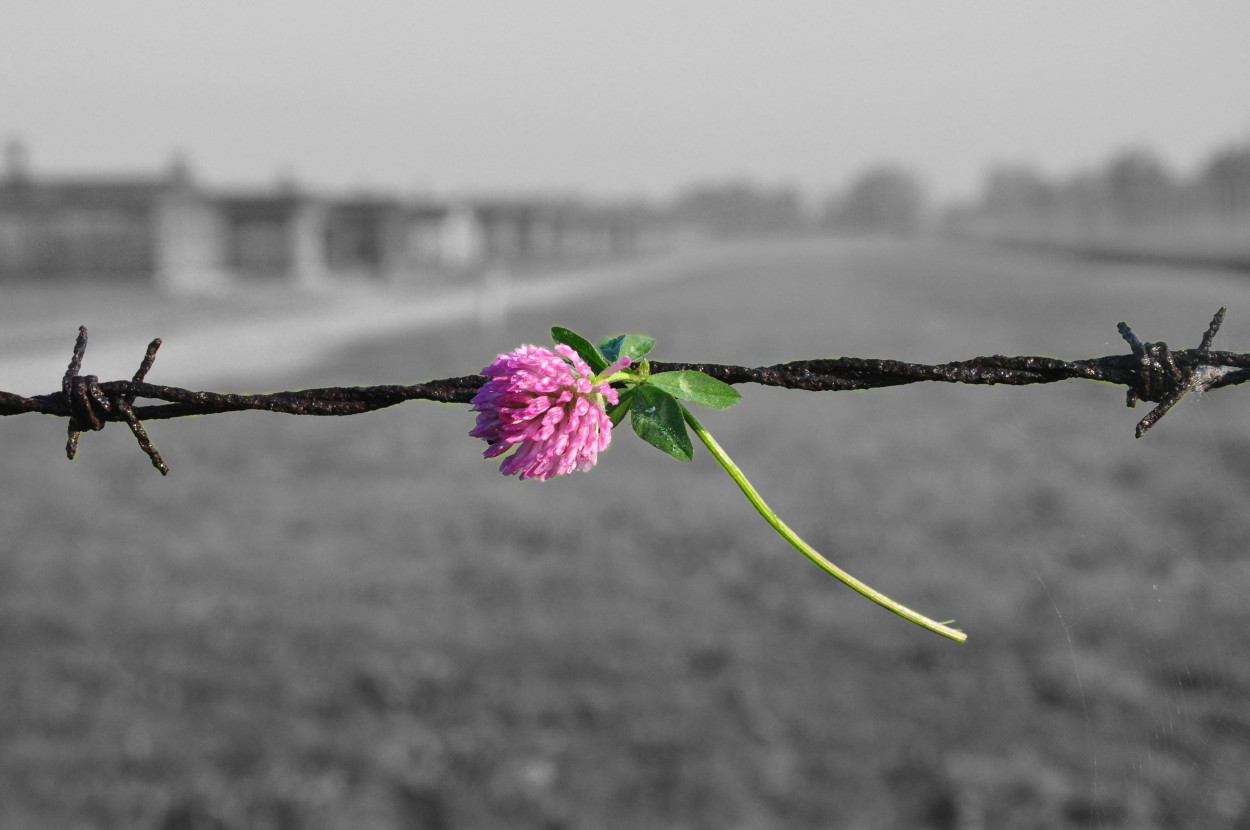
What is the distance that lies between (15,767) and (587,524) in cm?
466

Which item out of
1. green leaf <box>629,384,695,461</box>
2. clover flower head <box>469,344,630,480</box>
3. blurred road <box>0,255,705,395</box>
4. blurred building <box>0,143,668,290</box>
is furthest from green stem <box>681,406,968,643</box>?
blurred building <box>0,143,668,290</box>

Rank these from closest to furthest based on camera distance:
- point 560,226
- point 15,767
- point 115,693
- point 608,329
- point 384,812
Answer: point 384,812
point 15,767
point 115,693
point 608,329
point 560,226

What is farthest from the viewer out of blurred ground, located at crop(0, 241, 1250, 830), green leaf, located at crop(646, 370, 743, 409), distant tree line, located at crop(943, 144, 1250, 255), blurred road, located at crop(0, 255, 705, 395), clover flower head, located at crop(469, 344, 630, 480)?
distant tree line, located at crop(943, 144, 1250, 255)

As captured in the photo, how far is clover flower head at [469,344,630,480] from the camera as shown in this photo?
1.01m

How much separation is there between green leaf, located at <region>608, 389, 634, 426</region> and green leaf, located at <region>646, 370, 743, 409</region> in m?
0.02

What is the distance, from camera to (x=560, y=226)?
7162cm

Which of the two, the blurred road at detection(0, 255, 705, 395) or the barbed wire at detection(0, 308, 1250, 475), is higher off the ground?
the barbed wire at detection(0, 308, 1250, 475)

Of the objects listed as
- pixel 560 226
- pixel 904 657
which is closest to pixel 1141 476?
pixel 904 657

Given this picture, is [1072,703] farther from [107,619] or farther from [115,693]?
[107,619]

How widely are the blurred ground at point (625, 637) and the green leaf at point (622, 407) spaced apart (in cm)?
84

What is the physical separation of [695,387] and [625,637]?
5311 mm

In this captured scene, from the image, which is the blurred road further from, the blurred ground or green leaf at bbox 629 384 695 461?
green leaf at bbox 629 384 695 461

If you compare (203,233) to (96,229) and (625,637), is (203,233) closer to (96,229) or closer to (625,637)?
(96,229)

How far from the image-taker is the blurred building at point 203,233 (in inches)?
1391
